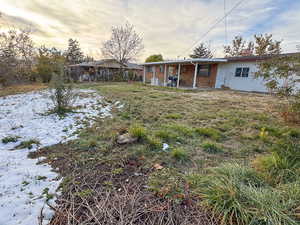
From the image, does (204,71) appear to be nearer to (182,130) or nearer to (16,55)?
(182,130)

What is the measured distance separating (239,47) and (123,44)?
21.0 m

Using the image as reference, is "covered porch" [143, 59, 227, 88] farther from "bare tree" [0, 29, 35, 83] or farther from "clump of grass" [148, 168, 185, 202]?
"bare tree" [0, 29, 35, 83]

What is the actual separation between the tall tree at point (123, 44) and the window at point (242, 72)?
15.9 metres

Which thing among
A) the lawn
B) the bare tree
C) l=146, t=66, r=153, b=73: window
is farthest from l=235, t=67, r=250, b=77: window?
Answer: the bare tree

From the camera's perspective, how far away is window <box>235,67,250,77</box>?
1125cm

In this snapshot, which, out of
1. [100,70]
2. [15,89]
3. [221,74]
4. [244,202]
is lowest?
[244,202]

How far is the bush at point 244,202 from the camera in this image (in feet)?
3.73

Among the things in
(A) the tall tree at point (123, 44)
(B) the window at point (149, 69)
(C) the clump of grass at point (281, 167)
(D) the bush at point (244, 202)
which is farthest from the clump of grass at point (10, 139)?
(A) the tall tree at point (123, 44)

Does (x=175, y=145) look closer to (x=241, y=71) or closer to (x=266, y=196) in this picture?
(x=266, y=196)

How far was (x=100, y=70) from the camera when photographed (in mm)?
22141

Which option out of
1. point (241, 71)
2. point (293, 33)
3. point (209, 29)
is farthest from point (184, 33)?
point (293, 33)

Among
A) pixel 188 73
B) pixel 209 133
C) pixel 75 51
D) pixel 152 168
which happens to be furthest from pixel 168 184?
pixel 75 51

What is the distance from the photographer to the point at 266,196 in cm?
131

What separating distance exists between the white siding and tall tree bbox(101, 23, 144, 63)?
14.6 metres
